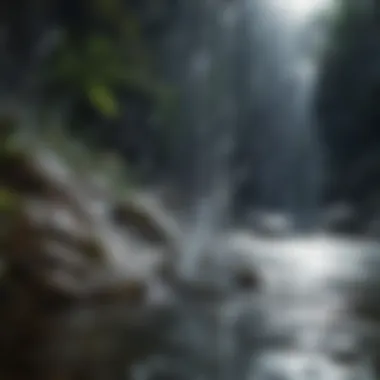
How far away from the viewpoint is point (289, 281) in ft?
4.66

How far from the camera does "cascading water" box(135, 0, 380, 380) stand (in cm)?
135

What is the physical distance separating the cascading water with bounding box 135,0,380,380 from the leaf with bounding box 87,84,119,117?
0.17m

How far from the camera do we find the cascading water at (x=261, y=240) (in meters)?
1.35

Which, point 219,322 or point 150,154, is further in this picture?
point 150,154

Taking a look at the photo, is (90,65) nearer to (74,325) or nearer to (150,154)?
(150,154)

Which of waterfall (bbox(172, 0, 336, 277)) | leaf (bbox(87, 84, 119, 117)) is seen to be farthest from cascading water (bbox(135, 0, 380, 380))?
leaf (bbox(87, 84, 119, 117))

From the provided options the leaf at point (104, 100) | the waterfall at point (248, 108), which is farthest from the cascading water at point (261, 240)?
the leaf at point (104, 100)

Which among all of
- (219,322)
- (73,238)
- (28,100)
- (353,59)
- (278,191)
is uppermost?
(353,59)

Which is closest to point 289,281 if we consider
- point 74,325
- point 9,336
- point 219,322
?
point 219,322

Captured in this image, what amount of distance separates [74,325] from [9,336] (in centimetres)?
13

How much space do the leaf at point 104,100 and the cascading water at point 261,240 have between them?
0.54ft

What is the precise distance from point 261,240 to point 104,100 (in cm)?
49

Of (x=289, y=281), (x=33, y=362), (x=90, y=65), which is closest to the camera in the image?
(x=33, y=362)

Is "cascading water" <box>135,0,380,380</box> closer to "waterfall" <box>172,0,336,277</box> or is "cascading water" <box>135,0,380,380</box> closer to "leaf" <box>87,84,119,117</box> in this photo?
"waterfall" <box>172,0,336,277</box>
